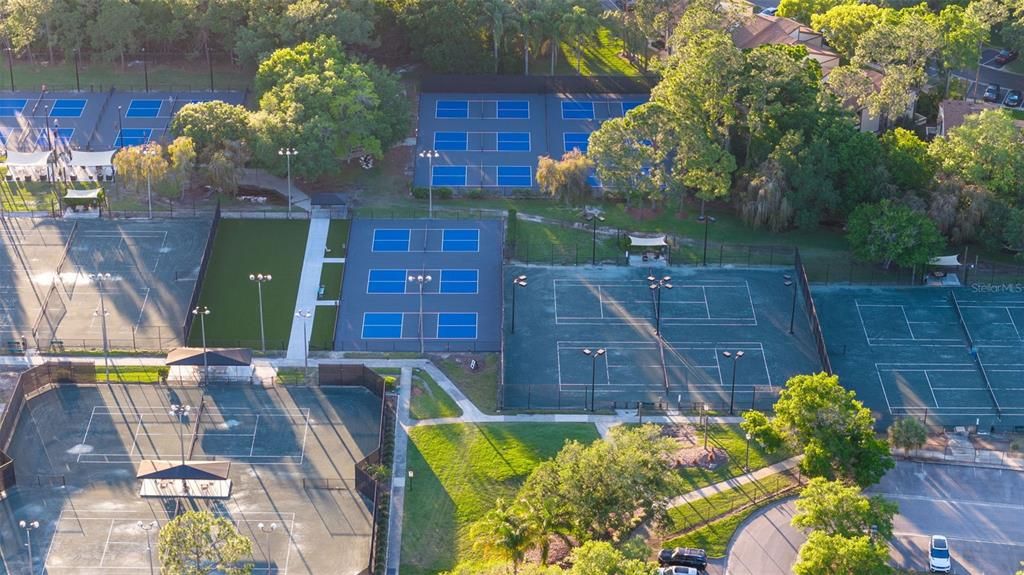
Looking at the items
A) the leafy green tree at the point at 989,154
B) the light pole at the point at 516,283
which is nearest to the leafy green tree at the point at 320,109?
the light pole at the point at 516,283

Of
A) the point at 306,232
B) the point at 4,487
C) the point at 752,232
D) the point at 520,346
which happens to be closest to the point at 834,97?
the point at 752,232

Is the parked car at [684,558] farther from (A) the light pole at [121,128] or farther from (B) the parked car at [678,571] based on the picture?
(A) the light pole at [121,128]

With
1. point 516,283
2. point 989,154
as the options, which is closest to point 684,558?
point 516,283

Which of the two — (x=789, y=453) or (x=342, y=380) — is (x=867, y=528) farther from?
(x=342, y=380)

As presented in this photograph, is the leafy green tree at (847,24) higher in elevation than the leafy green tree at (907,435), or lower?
higher

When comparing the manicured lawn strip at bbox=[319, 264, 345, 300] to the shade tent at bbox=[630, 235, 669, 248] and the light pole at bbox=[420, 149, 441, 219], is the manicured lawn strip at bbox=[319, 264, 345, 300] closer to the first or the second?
the light pole at bbox=[420, 149, 441, 219]

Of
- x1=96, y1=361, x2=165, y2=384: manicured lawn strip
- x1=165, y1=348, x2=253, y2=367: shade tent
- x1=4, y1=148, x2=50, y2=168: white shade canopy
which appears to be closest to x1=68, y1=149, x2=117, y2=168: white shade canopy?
x1=4, y1=148, x2=50, y2=168: white shade canopy
